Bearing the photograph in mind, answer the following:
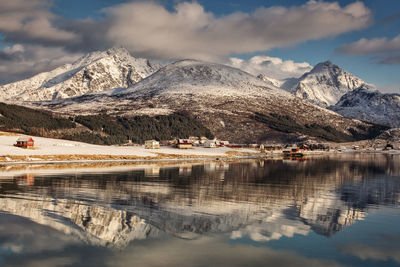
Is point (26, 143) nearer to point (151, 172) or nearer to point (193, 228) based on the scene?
point (151, 172)

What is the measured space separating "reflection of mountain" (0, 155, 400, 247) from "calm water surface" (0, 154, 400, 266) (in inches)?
2.9

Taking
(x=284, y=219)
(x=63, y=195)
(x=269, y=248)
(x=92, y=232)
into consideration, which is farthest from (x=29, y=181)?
(x=269, y=248)

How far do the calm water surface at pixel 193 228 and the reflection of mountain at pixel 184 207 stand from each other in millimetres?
74

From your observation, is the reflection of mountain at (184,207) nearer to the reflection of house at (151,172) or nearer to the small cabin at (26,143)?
the reflection of house at (151,172)

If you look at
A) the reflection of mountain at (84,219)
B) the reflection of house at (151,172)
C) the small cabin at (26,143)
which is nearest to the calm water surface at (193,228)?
the reflection of mountain at (84,219)

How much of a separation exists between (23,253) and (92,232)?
454cm

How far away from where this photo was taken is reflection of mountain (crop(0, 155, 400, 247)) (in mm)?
23984

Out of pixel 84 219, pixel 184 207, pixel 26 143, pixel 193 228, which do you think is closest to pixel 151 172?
pixel 184 207

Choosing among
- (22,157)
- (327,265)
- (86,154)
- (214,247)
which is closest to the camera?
(327,265)

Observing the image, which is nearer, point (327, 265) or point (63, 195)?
point (327, 265)

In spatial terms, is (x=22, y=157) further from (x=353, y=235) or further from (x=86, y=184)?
(x=353, y=235)

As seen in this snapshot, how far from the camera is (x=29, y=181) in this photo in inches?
1855

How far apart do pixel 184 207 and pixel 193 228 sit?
731 cm

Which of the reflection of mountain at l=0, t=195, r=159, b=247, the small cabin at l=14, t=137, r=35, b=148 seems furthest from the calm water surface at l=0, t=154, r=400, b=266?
the small cabin at l=14, t=137, r=35, b=148
